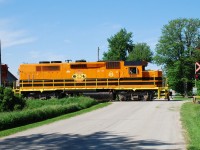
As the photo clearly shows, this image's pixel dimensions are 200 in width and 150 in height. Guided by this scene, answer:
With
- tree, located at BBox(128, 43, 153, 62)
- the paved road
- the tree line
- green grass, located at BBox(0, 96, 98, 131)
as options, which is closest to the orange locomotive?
green grass, located at BBox(0, 96, 98, 131)

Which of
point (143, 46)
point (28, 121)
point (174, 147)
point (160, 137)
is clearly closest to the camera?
point (174, 147)

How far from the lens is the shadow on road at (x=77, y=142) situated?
12.3 meters

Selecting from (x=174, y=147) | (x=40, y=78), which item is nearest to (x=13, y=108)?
(x=40, y=78)

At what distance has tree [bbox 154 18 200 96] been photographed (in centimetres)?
7744

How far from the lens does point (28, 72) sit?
4347 centimetres

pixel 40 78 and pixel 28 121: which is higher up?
pixel 40 78

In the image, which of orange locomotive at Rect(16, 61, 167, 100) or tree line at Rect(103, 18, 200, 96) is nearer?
orange locomotive at Rect(16, 61, 167, 100)

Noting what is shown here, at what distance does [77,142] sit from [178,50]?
69989mm

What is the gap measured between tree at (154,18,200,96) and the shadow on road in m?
64.2

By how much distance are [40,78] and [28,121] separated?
2279 centimetres

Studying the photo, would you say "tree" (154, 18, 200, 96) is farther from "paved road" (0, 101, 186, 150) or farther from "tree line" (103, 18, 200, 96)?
"paved road" (0, 101, 186, 150)

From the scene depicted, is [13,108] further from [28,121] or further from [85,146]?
[85,146]

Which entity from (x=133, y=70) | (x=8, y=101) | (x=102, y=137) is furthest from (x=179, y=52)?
(x=102, y=137)

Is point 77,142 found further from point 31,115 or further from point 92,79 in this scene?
Result: point 92,79
